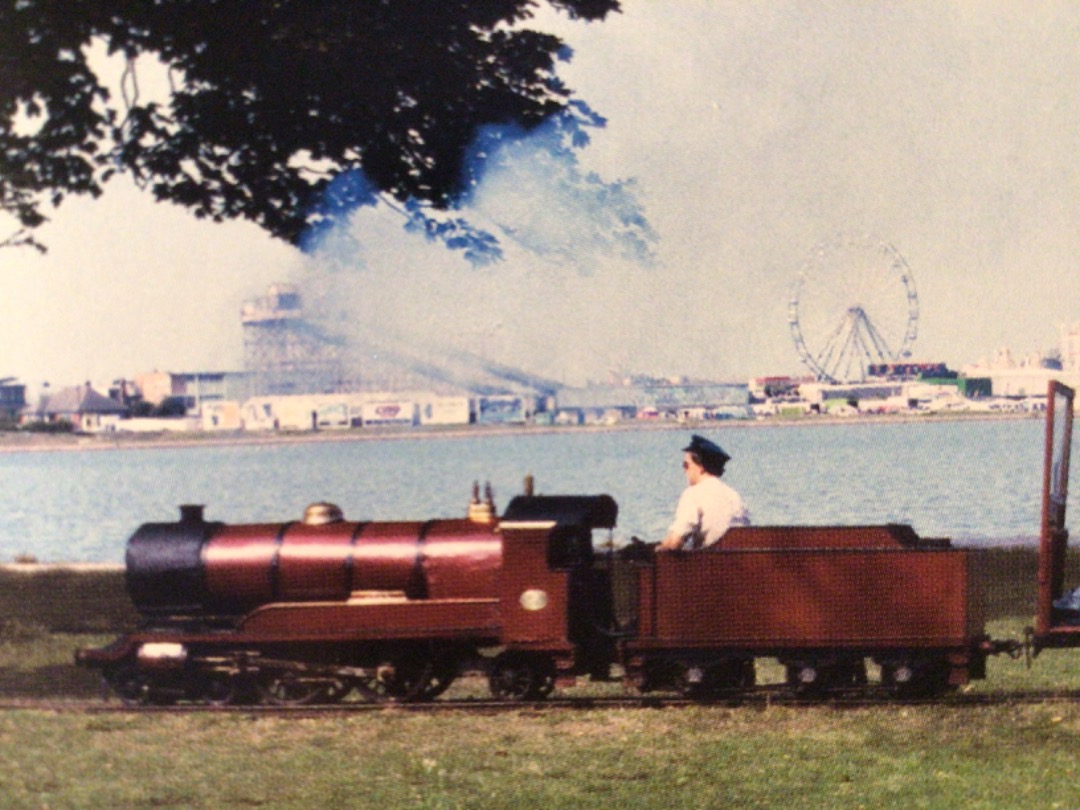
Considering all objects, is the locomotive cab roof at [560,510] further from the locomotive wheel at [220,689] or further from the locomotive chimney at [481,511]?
the locomotive wheel at [220,689]

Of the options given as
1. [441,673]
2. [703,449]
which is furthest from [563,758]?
[703,449]

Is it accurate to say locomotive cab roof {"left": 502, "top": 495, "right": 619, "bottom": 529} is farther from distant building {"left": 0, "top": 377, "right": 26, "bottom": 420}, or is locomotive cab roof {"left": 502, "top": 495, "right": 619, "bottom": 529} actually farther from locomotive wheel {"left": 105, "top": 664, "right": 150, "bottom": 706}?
distant building {"left": 0, "top": 377, "right": 26, "bottom": 420}

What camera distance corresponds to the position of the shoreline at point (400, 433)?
11898mm

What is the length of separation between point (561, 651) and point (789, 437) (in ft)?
26.8

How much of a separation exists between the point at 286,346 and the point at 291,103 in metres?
2.00

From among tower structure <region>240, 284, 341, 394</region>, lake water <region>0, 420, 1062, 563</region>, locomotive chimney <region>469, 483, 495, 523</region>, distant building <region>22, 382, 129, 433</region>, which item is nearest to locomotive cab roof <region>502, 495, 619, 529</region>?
locomotive chimney <region>469, 483, 495, 523</region>

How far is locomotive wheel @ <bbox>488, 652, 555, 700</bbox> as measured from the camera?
8836 millimetres

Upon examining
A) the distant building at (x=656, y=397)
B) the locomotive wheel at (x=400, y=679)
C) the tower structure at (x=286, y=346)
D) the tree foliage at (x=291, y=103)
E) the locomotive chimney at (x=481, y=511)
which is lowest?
the locomotive wheel at (x=400, y=679)

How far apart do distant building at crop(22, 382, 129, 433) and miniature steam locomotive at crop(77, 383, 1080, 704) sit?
5.94 metres

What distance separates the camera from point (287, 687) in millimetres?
9188

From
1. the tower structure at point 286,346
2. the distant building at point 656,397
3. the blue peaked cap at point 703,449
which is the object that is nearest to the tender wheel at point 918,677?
the blue peaked cap at point 703,449

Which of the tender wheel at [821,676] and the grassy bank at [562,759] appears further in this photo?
the tender wheel at [821,676]

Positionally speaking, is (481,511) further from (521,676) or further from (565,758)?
(565,758)

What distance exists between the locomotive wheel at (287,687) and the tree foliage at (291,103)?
145 inches
